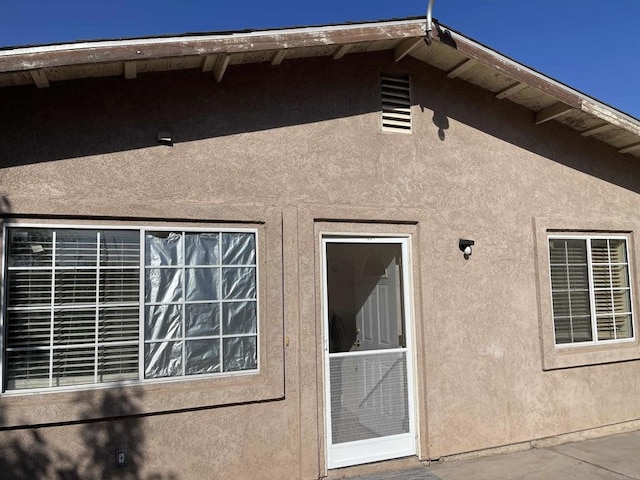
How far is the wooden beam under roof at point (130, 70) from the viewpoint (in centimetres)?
502

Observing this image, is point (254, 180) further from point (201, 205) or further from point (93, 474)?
point (93, 474)

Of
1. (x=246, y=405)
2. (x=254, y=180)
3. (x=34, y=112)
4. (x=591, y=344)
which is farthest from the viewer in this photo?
(x=591, y=344)

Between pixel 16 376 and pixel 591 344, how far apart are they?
7130 millimetres

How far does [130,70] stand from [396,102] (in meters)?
3.21

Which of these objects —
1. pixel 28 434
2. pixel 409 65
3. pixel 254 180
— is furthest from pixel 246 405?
pixel 409 65

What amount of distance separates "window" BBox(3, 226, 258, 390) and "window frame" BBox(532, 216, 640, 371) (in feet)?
13.0

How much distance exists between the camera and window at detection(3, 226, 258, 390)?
4883 millimetres

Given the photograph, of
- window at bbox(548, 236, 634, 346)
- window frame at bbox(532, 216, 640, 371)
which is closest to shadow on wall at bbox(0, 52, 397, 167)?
window frame at bbox(532, 216, 640, 371)

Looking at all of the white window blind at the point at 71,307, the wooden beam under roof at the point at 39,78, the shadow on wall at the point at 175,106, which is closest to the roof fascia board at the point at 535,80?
the shadow on wall at the point at 175,106

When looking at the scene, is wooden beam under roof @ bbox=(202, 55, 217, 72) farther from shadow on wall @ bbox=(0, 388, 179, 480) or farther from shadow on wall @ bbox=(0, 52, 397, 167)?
shadow on wall @ bbox=(0, 388, 179, 480)

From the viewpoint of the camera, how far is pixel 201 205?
18.2 ft

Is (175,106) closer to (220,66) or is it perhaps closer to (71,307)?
(220,66)

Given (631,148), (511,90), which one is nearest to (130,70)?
(511,90)

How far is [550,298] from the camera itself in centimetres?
734
